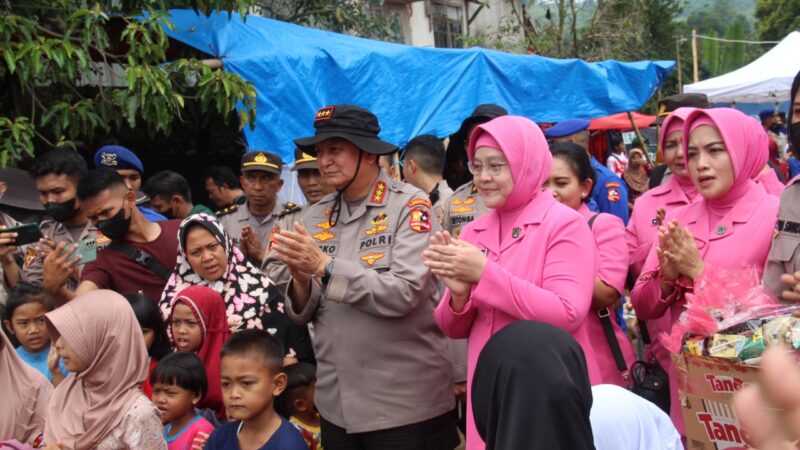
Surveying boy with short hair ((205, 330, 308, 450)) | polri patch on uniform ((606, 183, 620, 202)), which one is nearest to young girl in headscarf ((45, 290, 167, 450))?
boy with short hair ((205, 330, 308, 450))

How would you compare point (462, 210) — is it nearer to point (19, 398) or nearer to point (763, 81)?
point (19, 398)

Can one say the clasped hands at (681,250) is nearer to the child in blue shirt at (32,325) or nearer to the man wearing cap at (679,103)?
the man wearing cap at (679,103)

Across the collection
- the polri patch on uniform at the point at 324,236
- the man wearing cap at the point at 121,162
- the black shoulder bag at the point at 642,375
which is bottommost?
the black shoulder bag at the point at 642,375

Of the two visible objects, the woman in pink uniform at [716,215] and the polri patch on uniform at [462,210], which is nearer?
the woman in pink uniform at [716,215]

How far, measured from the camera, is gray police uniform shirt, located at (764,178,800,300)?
2891mm

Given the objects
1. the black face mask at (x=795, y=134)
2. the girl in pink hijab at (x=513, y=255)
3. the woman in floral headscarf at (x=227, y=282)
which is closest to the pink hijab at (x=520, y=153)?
the girl in pink hijab at (x=513, y=255)

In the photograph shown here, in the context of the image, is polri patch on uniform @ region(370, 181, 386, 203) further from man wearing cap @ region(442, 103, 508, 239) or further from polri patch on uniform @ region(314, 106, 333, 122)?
man wearing cap @ region(442, 103, 508, 239)

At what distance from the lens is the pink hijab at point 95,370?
380cm

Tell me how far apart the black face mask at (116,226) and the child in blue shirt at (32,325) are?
52 cm

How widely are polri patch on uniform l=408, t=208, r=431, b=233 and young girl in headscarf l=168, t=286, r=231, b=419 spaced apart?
1276mm

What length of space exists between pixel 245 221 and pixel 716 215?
11.7 ft

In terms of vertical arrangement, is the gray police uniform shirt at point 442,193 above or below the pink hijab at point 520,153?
below

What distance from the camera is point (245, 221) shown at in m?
5.99

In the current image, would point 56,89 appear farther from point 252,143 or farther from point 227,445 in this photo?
point 227,445
